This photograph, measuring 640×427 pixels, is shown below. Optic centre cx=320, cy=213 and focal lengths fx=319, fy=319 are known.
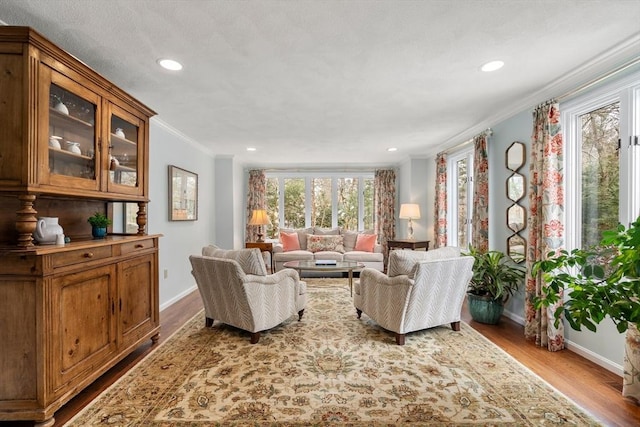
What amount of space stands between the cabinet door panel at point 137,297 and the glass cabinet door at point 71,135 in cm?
75

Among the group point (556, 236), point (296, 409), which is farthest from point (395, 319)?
point (556, 236)

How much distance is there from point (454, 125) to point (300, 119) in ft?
6.83

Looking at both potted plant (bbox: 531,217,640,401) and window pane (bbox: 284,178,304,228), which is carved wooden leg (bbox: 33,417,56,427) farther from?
window pane (bbox: 284,178,304,228)

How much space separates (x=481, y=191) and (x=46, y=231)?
4328 mm

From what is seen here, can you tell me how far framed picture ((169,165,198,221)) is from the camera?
4352 millimetres

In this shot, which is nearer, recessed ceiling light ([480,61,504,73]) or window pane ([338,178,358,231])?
recessed ceiling light ([480,61,504,73])

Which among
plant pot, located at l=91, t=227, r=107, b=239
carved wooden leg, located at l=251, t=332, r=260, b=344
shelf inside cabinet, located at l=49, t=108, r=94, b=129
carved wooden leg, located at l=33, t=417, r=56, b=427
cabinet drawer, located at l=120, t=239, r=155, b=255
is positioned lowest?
carved wooden leg, located at l=33, t=417, r=56, b=427

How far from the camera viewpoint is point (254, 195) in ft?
23.9

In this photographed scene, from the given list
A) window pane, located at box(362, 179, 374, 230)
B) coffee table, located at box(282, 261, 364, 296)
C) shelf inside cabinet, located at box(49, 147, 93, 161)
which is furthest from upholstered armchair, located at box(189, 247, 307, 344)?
window pane, located at box(362, 179, 374, 230)

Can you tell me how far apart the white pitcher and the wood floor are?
41.8 inches

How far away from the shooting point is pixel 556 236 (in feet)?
9.34

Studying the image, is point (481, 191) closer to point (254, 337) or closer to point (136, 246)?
point (254, 337)

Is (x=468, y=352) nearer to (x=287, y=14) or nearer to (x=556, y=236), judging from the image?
(x=556, y=236)


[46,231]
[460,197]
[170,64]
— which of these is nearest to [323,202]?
[460,197]
